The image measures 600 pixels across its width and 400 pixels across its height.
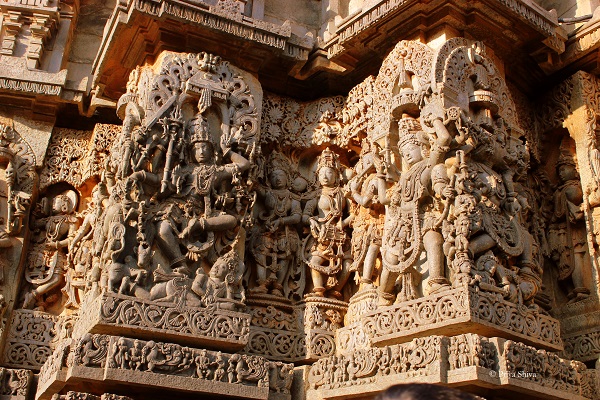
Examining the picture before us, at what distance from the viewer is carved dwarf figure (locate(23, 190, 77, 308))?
7.67m

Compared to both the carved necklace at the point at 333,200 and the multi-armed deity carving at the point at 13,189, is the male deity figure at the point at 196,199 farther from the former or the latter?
the multi-armed deity carving at the point at 13,189

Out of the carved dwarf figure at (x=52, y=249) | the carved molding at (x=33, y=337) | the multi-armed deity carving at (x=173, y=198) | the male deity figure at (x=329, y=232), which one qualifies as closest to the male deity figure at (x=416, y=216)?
the male deity figure at (x=329, y=232)

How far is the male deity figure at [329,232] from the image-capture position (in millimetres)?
7266

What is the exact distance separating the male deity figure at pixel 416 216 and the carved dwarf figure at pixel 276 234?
117cm

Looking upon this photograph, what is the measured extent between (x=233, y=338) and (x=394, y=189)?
79.3 inches

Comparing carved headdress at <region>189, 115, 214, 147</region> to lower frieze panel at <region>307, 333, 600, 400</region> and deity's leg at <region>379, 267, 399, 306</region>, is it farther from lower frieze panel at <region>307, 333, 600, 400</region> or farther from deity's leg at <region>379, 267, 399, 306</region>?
lower frieze panel at <region>307, 333, 600, 400</region>

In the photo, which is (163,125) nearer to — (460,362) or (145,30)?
(145,30)

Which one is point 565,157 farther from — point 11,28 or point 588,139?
point 11,28

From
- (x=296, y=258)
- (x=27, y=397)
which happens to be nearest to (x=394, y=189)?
(x=296, y=258)

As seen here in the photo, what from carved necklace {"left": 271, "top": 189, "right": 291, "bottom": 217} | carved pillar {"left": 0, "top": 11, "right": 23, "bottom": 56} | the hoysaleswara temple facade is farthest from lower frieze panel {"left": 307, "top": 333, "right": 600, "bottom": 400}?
carved pillar {"left": 0, "top": 11, "right": 23, "bottom": 56}

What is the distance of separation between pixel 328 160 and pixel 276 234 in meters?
1.00

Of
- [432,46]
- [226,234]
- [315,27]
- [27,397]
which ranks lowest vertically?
[27,397]

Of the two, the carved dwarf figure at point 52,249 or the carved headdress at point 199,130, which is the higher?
the carved headdress at point 199,130

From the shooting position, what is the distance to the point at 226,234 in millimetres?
6824
